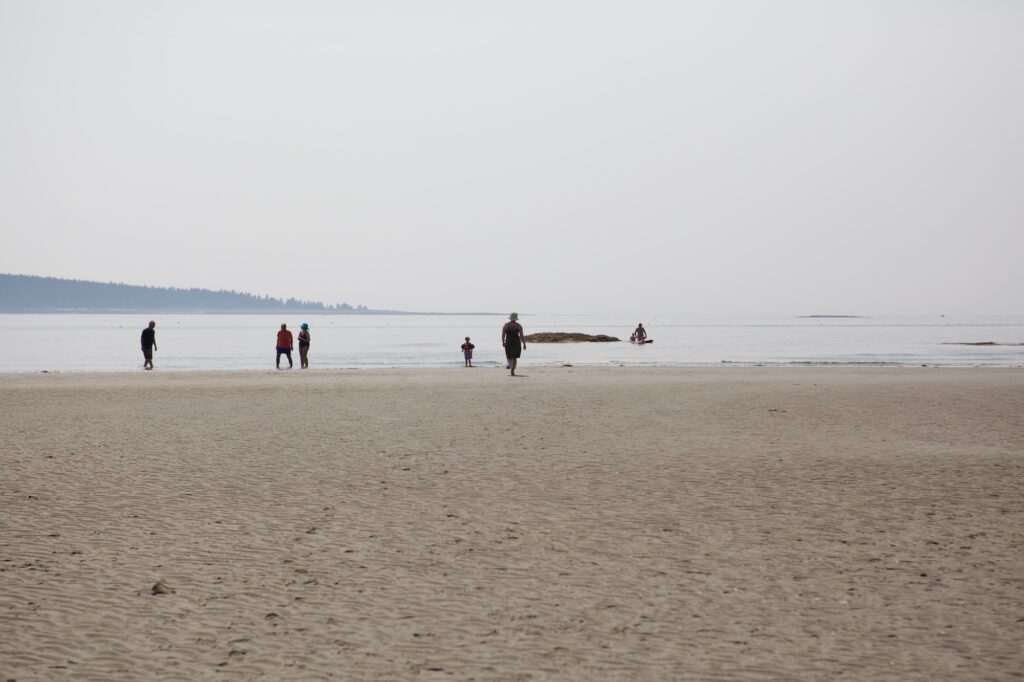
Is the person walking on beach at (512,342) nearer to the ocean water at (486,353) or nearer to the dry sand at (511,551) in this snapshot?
the ocean water at (486,353)

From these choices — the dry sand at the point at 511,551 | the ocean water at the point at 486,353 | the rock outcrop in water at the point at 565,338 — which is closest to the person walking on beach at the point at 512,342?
the ocean water at the point at 486,353

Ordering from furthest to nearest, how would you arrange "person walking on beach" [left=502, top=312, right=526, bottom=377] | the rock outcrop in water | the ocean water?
1. the rock outcrop in water
2. the ocean water
3. "person walking on beach" [left=502, top=312, right=526, bottom=377]

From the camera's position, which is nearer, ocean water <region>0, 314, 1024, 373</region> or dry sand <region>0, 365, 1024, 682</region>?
dry sand <region>0, 365, 1024, 682</region>

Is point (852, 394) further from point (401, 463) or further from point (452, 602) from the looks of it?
point (452, 602)

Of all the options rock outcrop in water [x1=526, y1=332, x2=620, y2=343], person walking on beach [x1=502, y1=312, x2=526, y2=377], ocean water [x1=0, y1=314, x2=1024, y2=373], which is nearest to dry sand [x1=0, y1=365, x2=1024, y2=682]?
person walking on beach [x1=502, y1=312, x2=526, y2=377]

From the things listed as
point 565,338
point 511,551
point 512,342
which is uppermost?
point 565,338

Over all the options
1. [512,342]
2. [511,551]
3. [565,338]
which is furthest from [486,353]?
[511,551]

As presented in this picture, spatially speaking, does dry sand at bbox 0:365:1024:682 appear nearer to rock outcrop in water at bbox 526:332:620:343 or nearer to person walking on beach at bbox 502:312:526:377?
person walking on beach at bbox 502:312:526:377

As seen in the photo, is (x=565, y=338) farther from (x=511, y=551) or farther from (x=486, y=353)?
(x=511, y=551)

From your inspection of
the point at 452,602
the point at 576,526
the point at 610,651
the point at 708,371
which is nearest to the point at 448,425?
the point at 576,526

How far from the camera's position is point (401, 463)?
11.7 meters

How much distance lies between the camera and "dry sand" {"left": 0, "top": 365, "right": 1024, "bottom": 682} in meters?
4.96

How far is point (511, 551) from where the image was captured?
23.6ft

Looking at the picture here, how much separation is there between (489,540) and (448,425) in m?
8.50
